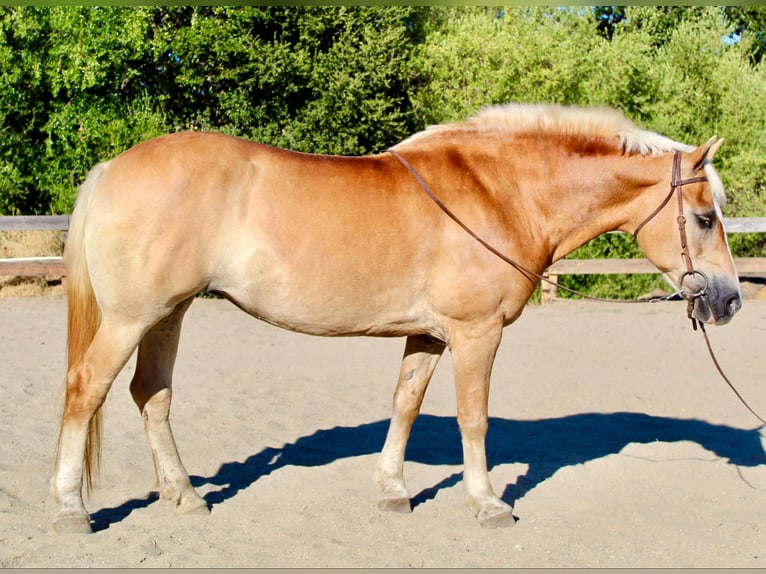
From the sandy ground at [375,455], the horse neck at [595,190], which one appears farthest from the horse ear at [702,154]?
the sandy ground at [375,455]

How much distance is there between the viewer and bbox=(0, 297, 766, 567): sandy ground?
3840 millimetres

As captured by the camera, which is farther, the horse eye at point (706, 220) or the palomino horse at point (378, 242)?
the horse eye at point (706, 220)

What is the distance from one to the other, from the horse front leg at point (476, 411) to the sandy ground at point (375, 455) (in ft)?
0.43

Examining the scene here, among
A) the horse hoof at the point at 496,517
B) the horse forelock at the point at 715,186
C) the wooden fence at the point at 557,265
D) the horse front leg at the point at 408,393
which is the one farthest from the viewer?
the wooden fence at the point at 557,265

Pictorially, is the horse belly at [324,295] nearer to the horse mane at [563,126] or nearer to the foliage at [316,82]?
the horse mane at [563,126]

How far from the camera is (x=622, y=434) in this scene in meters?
6.18

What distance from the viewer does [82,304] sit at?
13.7ft

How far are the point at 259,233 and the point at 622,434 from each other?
3458mm

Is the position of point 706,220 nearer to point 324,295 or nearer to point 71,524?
point 324,295

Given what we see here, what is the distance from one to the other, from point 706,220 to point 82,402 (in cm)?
327

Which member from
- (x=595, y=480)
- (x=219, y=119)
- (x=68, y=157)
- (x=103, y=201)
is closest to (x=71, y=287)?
(x=103, y=201)

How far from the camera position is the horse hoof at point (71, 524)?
12.9ft

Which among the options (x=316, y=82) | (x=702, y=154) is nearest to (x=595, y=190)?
(x=702, y=154)

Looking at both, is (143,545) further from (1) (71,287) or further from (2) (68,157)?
(2) (68,157)
